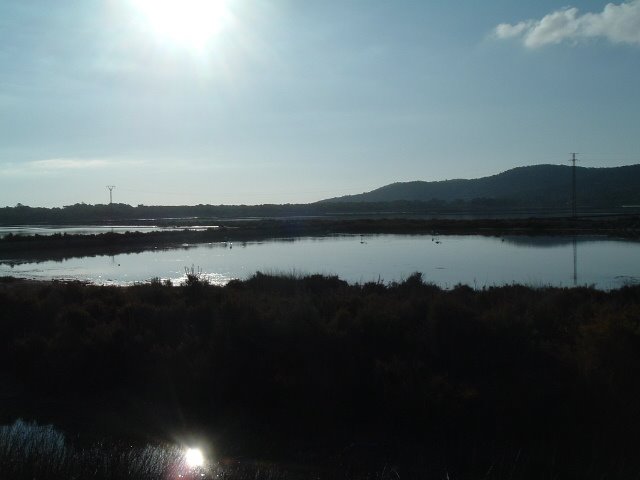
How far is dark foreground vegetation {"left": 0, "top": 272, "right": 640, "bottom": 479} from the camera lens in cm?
772

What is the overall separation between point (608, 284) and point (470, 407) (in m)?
15.6

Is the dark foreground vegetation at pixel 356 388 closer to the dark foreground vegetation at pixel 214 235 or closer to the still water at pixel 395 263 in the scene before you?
the still water at pixel 395 263

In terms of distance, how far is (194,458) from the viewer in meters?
7.73

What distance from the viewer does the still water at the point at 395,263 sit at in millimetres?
24953

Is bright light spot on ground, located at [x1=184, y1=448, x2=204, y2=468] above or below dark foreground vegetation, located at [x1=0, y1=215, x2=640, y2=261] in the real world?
below

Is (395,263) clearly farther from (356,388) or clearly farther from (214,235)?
(214,235)

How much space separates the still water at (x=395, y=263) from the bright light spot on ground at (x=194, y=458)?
47.7 feet

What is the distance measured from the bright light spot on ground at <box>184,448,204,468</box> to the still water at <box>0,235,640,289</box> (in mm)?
14554

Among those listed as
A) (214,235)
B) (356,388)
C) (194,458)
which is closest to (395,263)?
(356,388)

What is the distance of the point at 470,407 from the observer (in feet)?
27.8

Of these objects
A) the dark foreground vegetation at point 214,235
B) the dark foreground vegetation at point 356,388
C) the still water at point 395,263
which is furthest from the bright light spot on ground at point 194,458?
the dark foreground vegetation at point 214,235

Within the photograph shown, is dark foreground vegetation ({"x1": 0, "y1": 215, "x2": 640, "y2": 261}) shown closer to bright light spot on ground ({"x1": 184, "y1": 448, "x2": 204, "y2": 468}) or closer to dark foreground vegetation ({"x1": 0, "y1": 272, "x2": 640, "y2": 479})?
dark foreground vegetation ({"x1": 0, "y1": 272, "x2": 640, "y2": 479})

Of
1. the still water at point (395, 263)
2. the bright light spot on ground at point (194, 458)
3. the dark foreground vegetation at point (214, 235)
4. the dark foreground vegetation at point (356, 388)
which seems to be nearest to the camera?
the bright light spot on ground at point (194, 458)

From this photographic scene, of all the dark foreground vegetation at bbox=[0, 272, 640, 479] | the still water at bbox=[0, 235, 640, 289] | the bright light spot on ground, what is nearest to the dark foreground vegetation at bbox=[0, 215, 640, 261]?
the still water at bbox=[0, 235, 640, 289]
